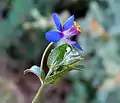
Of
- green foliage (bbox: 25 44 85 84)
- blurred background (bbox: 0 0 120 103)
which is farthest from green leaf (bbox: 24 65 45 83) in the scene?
blurred background (bbox: 0 0 120 103)

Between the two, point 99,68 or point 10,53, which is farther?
point 10,53

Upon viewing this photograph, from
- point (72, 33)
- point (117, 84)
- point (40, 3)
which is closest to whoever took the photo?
point (72, 33)

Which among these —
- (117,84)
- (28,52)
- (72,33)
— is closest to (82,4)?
(28,52)

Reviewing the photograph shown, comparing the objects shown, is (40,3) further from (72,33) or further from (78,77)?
(72,33)

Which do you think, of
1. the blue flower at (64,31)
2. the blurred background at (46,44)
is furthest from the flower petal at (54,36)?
the blurred background at (46,44)

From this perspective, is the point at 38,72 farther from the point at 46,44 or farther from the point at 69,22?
the point at 46,44

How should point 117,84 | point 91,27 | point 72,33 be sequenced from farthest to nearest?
point 91,27, point 117,84, point 72,33

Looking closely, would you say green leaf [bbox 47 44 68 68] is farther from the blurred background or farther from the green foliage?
the blurred background


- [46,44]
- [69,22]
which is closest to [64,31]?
[69,22]
